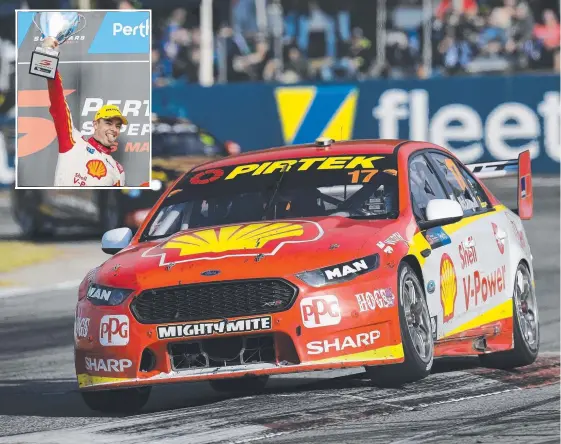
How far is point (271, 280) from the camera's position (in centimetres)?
792

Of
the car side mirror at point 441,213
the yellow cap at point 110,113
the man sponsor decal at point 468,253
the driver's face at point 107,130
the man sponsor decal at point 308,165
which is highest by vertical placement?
the yellow cap at point 110,113

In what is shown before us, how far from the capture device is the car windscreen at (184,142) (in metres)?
20.0

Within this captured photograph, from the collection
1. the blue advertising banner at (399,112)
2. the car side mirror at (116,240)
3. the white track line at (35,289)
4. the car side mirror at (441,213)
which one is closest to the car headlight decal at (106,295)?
the car side mirror at (116,240)

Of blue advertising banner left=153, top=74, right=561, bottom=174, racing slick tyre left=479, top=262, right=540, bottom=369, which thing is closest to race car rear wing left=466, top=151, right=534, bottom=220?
racing slick tyre left=479, top=262, right=540, bottom=369

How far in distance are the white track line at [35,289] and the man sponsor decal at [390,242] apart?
741cm

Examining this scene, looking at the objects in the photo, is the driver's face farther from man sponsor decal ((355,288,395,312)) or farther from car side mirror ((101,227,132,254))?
car side mirror ((101,227,132,254))

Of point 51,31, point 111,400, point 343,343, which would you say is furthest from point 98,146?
point 111,400

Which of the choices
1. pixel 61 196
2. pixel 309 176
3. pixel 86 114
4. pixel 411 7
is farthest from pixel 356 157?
pixel 411 7

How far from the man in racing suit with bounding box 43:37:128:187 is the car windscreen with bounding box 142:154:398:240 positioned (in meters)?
1.87

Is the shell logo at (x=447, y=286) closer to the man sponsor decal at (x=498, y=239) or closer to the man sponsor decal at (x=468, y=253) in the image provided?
the man sponsor decal at (x=468, y=253)

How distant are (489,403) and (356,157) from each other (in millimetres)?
1859

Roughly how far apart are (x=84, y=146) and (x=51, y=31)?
53cm

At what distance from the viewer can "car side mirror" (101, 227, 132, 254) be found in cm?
905

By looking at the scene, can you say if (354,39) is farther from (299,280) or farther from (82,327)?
(299,280)
